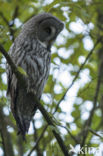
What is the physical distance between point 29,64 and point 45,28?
821 millimetres

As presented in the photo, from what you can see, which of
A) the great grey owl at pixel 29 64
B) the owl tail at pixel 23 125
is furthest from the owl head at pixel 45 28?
the owl tail at pixel 23 125

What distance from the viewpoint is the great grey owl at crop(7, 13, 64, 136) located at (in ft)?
12.5

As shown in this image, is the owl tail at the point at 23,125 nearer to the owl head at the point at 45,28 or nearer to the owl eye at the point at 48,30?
the owl head at the point at 45,28

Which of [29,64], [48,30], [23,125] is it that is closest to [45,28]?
[48,30]

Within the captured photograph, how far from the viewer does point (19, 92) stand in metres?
3.89

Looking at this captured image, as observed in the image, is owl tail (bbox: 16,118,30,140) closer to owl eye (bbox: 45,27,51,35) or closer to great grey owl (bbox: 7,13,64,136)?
great grey owl (bbox: 7,13,64,136)

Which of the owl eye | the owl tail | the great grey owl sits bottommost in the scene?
the owl tail

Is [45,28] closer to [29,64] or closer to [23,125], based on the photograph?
[29,64]

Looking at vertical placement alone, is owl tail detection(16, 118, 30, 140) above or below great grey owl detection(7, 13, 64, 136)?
below

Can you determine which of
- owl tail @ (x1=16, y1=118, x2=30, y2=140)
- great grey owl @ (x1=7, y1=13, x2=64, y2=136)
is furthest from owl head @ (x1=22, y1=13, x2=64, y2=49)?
owl tail @ (x1=16, y1=118, x2=30, y2=140)

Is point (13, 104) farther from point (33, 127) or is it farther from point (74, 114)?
point (74, 114)

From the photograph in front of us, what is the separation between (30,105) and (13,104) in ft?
0.98

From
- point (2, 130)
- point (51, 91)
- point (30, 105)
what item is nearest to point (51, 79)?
point (51, 91)

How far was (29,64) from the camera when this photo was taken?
3803 millimetres
